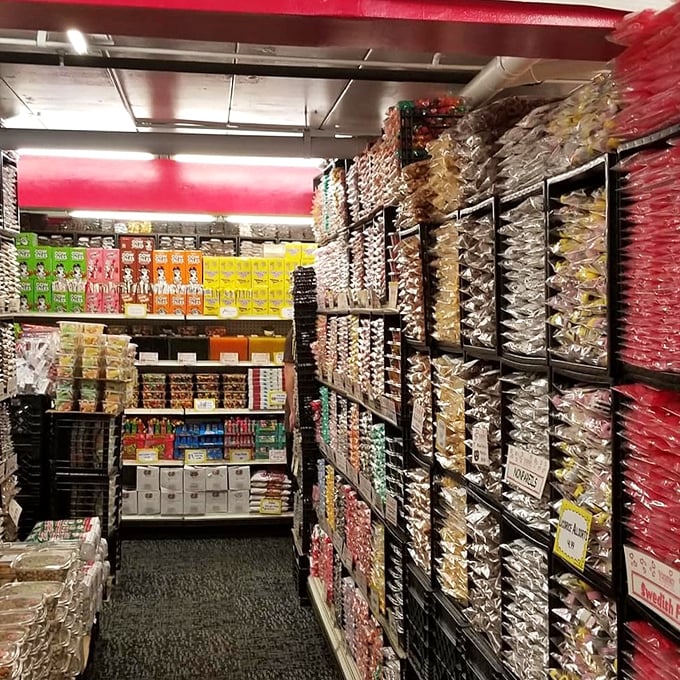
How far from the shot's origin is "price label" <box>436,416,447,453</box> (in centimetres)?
253

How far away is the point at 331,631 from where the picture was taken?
456 cm

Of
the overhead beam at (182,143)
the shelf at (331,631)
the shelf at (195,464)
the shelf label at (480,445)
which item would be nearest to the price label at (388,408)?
the shelf label at (480,445)

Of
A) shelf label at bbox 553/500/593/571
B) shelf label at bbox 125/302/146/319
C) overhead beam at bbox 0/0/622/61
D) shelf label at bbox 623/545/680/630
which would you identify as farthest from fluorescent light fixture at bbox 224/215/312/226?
shelf label at bbox 623/545/680/630

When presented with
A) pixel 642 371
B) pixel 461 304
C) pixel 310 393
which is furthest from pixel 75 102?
pixel 642 371

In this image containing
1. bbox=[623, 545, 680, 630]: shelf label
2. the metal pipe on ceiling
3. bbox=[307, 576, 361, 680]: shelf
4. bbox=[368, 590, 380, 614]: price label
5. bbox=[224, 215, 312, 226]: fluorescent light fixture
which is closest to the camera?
bbox=[623, 545, 680, 630]: shelf label

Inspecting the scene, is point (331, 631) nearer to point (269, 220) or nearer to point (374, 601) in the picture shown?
point (374, 601)

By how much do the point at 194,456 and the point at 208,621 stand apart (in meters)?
2.32

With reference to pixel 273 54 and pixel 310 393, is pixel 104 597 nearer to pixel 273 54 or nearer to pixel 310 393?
pixel 310 393

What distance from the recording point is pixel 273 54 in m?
4.21

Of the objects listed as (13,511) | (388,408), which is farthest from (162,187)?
(388,408)

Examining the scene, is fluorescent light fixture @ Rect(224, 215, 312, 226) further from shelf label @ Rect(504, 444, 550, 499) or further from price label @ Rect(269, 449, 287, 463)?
shelf label @ Rect(504, 444, 550, 499)

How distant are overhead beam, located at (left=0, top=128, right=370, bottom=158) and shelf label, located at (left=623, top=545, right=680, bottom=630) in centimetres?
358

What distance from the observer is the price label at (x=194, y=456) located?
735cm

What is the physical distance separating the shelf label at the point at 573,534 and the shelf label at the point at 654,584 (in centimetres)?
14
